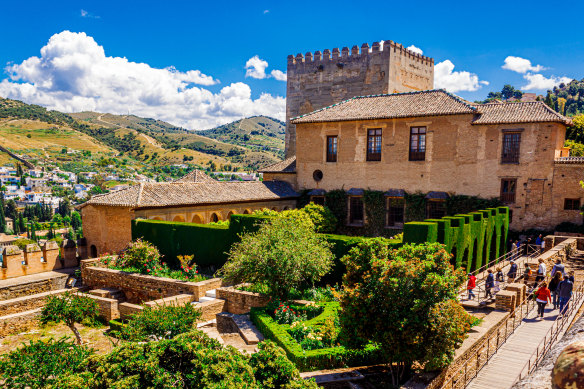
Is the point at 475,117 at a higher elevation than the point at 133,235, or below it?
higher

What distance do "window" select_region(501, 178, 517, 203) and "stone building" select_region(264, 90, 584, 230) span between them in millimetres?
52

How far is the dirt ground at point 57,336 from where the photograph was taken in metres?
14.2

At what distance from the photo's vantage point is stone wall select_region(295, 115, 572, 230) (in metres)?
22.8

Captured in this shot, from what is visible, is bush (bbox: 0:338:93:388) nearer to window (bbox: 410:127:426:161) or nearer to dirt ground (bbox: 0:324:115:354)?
dirt ground (bbox: 0:324:115:354)

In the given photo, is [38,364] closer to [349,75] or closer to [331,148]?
[331,148]

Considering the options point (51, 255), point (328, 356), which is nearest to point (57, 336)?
point (51, 255)

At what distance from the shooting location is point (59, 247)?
72.5 feet

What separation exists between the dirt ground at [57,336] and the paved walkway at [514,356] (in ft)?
37.4

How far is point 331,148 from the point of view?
29.0m

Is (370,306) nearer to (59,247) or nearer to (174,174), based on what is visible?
(59,247)

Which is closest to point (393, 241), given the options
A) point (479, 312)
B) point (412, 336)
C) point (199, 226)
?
point (479, 312)

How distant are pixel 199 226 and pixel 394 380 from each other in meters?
13.6

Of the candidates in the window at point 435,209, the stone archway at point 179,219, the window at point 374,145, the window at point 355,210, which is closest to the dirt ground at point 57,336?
the stone archway at point 179,219

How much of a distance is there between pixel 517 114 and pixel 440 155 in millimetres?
4708
